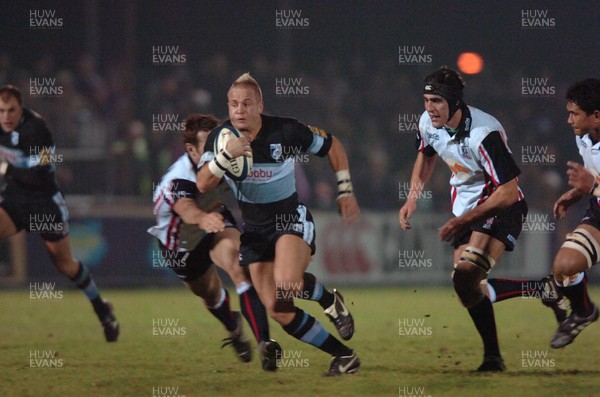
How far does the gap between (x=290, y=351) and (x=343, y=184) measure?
7.27 feet

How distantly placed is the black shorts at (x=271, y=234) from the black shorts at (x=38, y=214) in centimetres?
356

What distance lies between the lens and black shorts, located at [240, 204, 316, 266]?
26.2 ft

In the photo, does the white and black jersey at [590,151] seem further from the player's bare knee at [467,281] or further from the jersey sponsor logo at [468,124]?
the player's bare knee at [467,281]

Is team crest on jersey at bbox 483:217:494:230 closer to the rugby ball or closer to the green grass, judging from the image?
the green grass

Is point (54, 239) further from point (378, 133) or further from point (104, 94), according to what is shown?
point (378, 133)

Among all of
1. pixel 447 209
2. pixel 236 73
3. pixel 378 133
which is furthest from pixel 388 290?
pixel 236 73

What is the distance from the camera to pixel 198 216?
813 centimetres

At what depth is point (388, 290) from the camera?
17.3 m

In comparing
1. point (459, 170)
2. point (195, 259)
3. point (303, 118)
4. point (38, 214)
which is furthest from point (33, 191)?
point (303, 118)

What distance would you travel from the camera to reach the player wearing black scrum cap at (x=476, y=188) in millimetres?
7688

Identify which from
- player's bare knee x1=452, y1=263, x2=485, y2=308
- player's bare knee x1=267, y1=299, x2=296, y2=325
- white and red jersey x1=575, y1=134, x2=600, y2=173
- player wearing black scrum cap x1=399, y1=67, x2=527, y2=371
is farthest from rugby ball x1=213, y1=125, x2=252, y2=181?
white and red jersey x1=575, y1=134, x2=600, y2=173

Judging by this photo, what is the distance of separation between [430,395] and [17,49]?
15.5m

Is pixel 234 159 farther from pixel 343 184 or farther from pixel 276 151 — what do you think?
pixel 343 184

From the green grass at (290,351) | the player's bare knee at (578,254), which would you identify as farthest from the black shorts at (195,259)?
the player's bare knee at (578,254)
